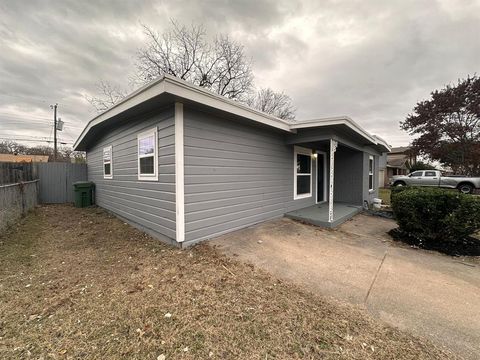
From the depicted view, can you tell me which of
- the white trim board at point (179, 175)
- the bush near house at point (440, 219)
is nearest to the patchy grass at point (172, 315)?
the white trim board at point (179, 175)

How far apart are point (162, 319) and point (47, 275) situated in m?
2.11

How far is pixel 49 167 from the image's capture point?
9.69m

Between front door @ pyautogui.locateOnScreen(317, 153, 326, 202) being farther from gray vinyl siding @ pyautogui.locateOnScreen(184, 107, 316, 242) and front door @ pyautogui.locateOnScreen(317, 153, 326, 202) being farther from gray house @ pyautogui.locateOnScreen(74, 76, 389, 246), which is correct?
gray vinyl siding @ pyautogui.locateOnScreen(184, 107, 316, 242)

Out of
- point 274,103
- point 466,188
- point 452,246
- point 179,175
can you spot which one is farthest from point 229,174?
point 466,188

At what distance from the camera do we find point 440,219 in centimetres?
422

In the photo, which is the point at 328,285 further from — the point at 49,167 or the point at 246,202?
the point at 49,167

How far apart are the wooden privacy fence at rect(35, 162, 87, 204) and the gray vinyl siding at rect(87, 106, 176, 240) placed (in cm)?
356

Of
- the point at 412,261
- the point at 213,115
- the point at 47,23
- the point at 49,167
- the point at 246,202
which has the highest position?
the point at 47,23

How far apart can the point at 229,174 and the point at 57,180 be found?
9.79 m

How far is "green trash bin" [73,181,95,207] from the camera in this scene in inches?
320

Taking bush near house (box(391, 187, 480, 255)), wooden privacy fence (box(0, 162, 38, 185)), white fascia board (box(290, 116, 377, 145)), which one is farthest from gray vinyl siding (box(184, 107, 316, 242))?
wooden privacy fence (box(0, 162, 38, 185))

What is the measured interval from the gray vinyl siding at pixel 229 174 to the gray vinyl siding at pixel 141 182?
0.35 m

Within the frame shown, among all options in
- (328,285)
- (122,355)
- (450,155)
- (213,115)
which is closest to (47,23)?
(213,115)

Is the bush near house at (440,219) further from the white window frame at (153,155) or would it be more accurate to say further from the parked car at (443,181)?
the parked car at (443,181)
